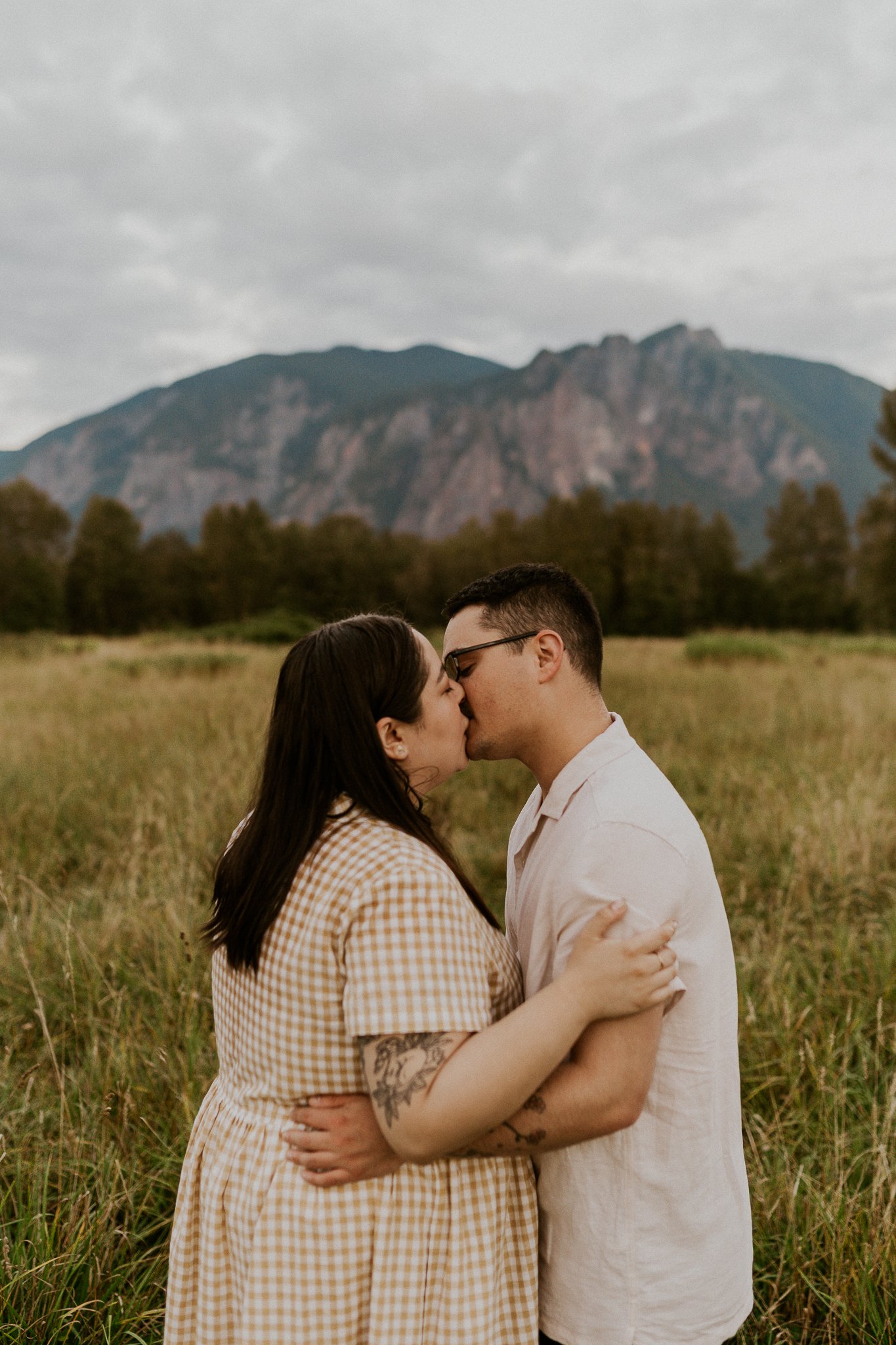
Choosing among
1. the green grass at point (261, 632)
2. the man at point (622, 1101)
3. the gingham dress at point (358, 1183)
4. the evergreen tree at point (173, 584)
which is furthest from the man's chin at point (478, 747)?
the evergreen tree at point (173, 584)

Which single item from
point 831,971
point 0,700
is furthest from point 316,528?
point 831,971

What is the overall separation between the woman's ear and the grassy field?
180cm

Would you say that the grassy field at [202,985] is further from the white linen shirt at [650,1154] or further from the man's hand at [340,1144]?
the man's hand at [340,1144]

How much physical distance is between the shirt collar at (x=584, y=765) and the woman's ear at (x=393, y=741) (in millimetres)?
328

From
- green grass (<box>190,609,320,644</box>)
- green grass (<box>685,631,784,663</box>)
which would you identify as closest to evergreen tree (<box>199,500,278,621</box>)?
green grass (<box>190,609,320,644</box>)

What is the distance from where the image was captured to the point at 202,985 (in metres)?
3.83

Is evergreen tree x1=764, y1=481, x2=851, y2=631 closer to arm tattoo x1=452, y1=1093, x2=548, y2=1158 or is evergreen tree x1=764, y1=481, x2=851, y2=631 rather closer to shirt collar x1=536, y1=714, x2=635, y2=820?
shirt collar x1=536, y1=714, x2=635, y2=820

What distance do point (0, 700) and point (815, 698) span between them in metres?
11.5

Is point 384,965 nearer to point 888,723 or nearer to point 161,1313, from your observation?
point 161,1313

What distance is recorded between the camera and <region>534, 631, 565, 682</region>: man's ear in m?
1.83

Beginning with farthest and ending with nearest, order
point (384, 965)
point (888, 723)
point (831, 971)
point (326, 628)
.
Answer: point (888, 723), point (831, 971), point (326, 628), point (384, 965)

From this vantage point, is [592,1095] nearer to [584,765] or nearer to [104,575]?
[584,765]

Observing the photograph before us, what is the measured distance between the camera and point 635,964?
1.38 metres

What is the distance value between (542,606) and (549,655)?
0.38 feet
